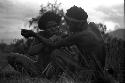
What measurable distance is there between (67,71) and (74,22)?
2.78 feet

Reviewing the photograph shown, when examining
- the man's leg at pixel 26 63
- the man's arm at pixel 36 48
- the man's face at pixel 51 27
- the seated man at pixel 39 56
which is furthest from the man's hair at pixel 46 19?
the man's leg at pixel 26 63

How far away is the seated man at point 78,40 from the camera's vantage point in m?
5.11

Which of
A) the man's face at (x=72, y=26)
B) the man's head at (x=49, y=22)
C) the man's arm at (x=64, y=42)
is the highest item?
the man's head at (x=49, y=22)

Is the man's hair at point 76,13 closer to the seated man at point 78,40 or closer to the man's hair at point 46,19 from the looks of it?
the seated man at point 78,40

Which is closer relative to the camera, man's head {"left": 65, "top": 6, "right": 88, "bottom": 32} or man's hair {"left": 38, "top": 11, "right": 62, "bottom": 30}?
man's head {"left": 65, "top": 6, "right": 88, "bottom": 32}

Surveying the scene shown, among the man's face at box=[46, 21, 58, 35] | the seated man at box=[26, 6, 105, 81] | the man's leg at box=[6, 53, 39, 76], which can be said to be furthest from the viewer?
the man's face at box=[46, 21, 58, 35]

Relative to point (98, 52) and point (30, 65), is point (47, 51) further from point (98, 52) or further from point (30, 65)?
point (98, 52)

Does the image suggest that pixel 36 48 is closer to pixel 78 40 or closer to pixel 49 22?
pixel 49 22

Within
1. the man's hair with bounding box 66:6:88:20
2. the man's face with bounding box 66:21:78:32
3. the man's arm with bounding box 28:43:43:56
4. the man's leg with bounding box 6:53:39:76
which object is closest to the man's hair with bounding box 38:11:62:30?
the man's arm with bounding box 28:43:43:56

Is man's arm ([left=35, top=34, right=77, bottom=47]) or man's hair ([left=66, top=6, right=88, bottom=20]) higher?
man's hair ([left=66, top=6, right=88, bottom=20])

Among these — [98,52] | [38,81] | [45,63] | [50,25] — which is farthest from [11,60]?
[98,52]

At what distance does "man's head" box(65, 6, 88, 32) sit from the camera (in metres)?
5.37

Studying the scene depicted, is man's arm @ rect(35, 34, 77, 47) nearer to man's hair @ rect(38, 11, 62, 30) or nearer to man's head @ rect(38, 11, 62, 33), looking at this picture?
man's head @ rect(38, 11, 62, 33)

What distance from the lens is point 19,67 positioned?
651cm
